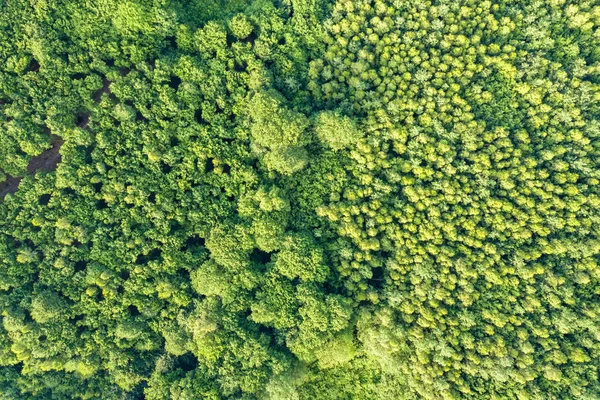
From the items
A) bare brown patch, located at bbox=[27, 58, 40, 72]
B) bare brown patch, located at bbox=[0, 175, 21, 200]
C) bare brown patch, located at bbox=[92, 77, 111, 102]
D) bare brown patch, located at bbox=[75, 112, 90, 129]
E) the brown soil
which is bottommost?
bare brown patch, located at bbox=[0, 175, 21, 200]

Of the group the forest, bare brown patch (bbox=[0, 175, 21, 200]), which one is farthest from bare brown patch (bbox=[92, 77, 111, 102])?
bare brown patch (bbox=[0, 175, 21, 200])

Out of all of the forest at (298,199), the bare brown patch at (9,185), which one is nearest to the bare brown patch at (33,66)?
the forest at (298,199)

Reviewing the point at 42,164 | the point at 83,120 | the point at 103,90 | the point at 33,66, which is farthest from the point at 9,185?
the point at 103,90

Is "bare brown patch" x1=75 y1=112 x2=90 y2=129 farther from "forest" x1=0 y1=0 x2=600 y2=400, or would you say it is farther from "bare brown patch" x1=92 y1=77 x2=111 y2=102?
"bare brown patch" x1=92 y1=77 x2=111 y2=102

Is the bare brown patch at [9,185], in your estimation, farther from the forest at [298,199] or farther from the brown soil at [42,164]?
the forest at [298,199]

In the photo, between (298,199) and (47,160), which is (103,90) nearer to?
(47,160)

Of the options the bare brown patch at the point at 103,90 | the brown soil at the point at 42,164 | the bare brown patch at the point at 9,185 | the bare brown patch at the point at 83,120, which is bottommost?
the bare brown patch at the point at 9,185
